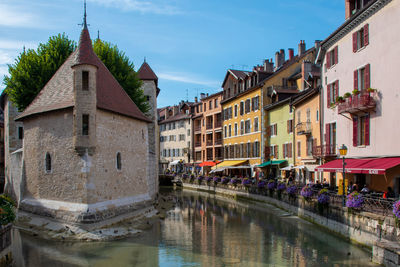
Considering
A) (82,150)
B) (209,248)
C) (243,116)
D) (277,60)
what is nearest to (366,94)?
(209,248)

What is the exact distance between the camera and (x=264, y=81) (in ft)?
138

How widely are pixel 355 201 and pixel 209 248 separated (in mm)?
6312

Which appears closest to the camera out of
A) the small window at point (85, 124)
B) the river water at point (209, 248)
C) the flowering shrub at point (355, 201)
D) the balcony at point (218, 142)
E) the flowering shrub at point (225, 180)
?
the river water at point (209, 248)

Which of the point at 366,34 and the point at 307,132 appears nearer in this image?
the point at 366,34

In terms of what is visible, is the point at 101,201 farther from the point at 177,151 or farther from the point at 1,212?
the point at 177,151

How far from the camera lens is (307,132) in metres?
30.0

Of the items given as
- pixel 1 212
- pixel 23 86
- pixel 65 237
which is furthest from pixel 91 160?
pixel 23 86

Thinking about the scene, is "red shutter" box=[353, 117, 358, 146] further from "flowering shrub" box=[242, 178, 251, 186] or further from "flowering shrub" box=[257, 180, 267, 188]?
"flowering shrub" box=[242, 178, 251, 186]

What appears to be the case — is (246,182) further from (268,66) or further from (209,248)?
(209,248)

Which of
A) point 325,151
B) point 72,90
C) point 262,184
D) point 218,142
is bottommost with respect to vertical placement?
point 262,184

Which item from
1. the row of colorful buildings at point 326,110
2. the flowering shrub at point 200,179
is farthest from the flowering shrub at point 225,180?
the flowering shrub at point 200,179

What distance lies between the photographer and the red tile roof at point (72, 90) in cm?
1983

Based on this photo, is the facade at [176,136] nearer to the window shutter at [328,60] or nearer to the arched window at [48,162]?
the window shutter at [328,60]

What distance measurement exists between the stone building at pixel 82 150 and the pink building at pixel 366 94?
11755 mm
